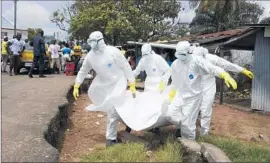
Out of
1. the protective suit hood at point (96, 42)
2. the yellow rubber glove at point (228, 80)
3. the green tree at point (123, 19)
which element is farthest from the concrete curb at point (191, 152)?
the green tree at point (123, 19)

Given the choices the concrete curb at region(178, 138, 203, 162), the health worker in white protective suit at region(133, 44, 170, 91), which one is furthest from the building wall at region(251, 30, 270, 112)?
the concrete curb at region(178, 138, 203, 162)

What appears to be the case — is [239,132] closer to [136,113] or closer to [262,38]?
[136,113]

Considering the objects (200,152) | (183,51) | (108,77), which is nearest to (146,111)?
(108,77)

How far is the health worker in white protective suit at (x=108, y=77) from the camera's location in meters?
6.78

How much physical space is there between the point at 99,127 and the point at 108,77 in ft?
6.32

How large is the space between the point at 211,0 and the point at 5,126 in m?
19.0

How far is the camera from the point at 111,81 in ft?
22.9

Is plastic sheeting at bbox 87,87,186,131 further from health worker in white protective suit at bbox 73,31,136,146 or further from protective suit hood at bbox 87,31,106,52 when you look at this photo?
protective suit hood at bbox 87,31,106,52

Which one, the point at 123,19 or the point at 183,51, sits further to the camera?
the point at 123,19

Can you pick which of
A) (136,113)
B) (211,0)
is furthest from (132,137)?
(211,0)

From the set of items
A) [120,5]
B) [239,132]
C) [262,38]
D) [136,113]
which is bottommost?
[239,132]

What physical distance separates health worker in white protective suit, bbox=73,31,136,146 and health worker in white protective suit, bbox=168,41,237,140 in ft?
2.61

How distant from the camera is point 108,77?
6945 millimetres

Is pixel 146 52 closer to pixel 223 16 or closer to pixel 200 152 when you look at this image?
pixel 200 152
